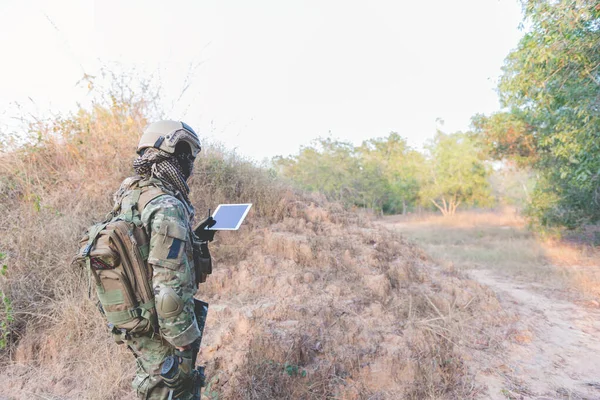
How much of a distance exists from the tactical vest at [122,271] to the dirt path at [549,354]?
2829mm

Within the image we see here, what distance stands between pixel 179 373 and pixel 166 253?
1.83ft

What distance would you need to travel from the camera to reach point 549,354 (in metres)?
3.34

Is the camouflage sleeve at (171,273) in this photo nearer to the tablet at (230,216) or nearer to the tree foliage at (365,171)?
the tablet at (230,216)

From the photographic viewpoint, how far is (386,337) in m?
3.01

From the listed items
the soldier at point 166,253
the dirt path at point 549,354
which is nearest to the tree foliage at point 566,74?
the dirt path at point 549,354

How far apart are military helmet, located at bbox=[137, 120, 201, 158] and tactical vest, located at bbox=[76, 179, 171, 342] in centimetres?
30

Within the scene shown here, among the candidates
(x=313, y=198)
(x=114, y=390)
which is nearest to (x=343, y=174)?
(x=313, y=198)

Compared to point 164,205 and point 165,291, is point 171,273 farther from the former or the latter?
point 164,205

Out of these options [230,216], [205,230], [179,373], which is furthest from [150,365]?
[230,216]

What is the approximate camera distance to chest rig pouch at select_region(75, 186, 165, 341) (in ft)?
4.71

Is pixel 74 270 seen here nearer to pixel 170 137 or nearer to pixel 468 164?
pixel 170 137

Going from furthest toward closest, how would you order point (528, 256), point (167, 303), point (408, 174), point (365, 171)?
point (408, 174) → point (365, 171) → point (528, 256) → point (167, 303)

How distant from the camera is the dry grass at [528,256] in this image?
18.6 ft

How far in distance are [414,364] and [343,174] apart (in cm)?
1290
